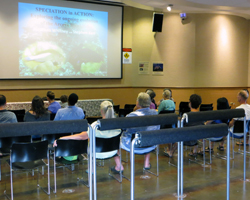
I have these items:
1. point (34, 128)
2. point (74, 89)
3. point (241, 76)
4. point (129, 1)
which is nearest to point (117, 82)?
point (74, 89)

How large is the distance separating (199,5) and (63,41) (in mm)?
4745

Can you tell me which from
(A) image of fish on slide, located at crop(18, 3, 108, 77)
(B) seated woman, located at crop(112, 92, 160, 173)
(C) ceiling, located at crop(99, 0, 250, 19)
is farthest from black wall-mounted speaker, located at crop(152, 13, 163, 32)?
(B) seated woman, located at crop(112, 92, 160, 173)

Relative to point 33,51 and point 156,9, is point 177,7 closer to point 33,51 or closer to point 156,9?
point 156,9

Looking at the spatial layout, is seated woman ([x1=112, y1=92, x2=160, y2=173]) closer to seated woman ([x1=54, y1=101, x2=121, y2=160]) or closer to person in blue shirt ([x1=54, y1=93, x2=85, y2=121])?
seated woman ([x1=54, y1=101, x2=121, y2=160])

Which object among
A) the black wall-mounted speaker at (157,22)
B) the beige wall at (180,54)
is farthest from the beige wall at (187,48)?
the black wall-mounted speaker at (157,22)

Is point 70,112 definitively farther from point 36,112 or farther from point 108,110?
point 108,110

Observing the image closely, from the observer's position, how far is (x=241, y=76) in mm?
11250

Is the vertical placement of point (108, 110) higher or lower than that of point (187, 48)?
lower

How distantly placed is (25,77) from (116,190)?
6302mm

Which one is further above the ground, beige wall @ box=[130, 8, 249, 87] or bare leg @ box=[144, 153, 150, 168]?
beige wall @ box=[130, 8, 249, 87]

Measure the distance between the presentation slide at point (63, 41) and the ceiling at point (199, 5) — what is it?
3.82 feet

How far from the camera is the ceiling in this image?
890 centimetres

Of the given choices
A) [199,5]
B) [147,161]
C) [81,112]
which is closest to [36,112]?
[81,112]

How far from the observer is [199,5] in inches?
368
